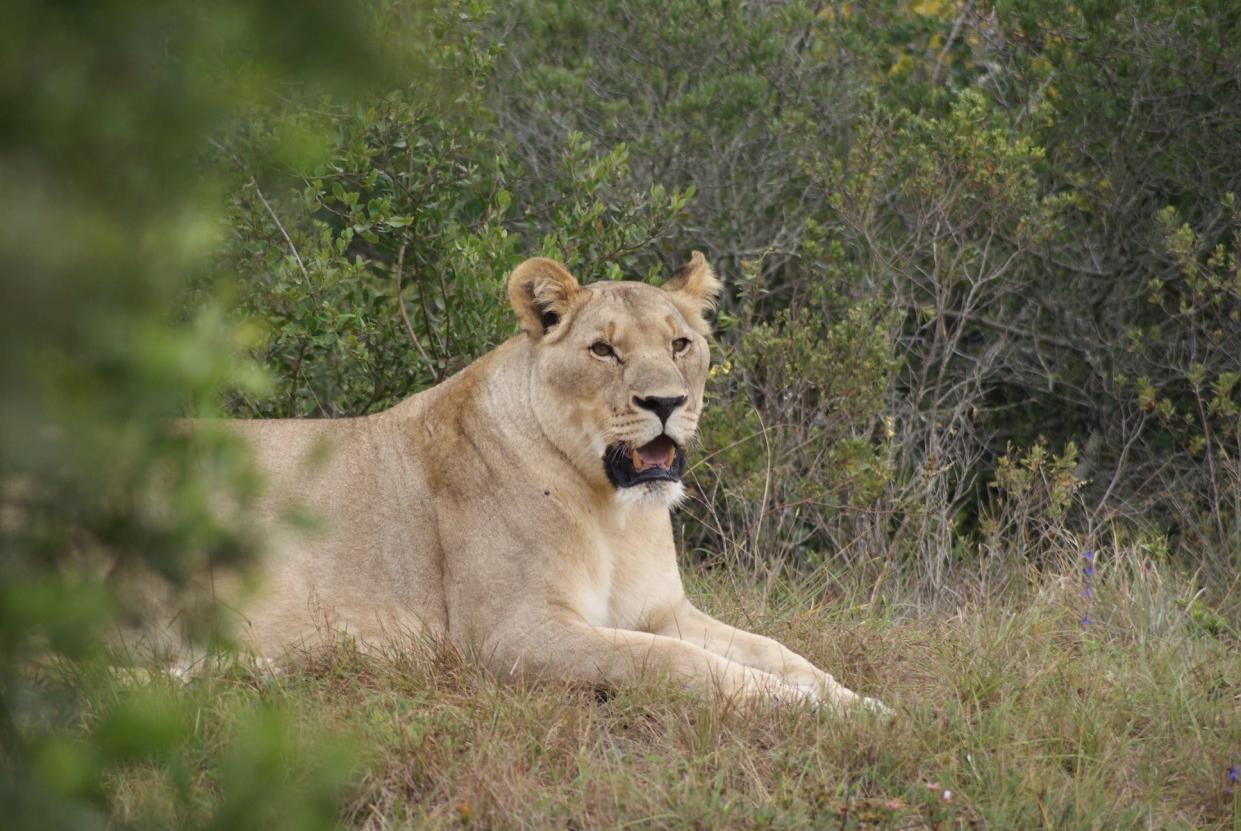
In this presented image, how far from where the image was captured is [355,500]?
16.0 feet

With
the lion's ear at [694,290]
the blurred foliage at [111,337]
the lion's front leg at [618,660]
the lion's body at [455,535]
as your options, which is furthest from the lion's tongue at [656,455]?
the blurred foliage at [111,337]

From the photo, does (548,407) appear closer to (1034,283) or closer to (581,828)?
(581,828)

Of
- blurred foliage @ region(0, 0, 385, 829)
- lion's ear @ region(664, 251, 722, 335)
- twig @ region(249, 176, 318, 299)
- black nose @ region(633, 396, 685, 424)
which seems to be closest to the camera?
blurred foliage @ region(0, 0, 385, 829)

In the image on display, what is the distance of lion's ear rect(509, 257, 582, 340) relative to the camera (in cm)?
482

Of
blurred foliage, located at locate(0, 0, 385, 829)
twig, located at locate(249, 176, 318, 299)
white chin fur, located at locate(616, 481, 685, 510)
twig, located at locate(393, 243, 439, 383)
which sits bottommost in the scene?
twig, located at locate(393, 243, 439, 383)

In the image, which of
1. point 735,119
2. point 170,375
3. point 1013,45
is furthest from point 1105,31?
point 170,375

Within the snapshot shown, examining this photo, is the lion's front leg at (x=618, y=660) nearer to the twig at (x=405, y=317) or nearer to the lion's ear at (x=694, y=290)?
the lion's ear at (x=694, y=290)

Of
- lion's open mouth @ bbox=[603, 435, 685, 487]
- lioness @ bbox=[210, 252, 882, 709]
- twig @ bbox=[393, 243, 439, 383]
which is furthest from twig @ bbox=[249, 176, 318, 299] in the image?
lion's open mouth @ bbox=[603, 435, 685, 487]

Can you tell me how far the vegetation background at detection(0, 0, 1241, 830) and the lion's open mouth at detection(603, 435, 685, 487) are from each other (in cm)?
73

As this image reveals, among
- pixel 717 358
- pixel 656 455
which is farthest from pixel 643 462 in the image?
pixel 717 358

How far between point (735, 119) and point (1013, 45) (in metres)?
1.67

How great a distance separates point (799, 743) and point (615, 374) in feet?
4.61

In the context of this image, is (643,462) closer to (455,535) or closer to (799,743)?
(455,535)

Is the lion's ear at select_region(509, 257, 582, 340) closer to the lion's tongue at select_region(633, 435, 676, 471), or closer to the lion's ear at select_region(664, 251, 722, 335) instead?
the lion's ear at select_region(664, 251, 722, 335)
